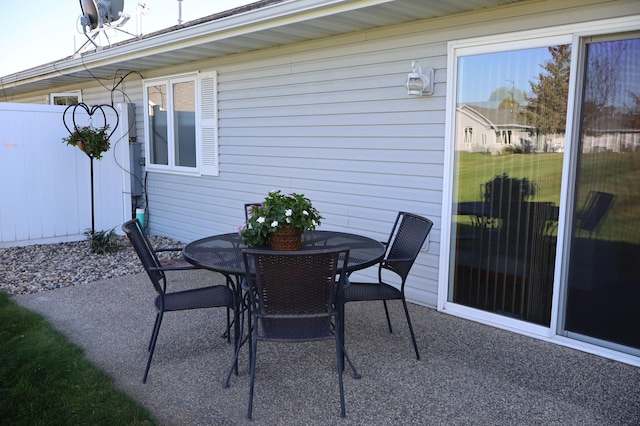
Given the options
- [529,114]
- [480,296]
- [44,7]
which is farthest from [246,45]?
[44,7]

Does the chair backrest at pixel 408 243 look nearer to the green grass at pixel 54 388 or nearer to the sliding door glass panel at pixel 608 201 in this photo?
the sliding door glass panel at pixel 608 201

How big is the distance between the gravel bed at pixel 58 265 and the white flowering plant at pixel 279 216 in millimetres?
2905

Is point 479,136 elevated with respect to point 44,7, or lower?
lower

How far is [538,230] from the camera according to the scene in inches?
135

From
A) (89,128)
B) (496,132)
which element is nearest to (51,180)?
(89,128)

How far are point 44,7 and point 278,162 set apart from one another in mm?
14527

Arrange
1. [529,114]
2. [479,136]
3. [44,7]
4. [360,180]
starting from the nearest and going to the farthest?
[529,114], [479,136], [360,180], [44,7]

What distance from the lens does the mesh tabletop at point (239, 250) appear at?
2.80 metres

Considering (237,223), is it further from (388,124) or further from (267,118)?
(388,124)

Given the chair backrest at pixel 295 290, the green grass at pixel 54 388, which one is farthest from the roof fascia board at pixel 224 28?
the green grass at pixel 54 388

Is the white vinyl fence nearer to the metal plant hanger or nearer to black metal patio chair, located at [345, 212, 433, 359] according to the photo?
the metal plant hanger

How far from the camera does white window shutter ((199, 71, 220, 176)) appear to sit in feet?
20.0

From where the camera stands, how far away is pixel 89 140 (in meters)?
6.25

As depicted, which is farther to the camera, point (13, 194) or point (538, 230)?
point (13, 194)
